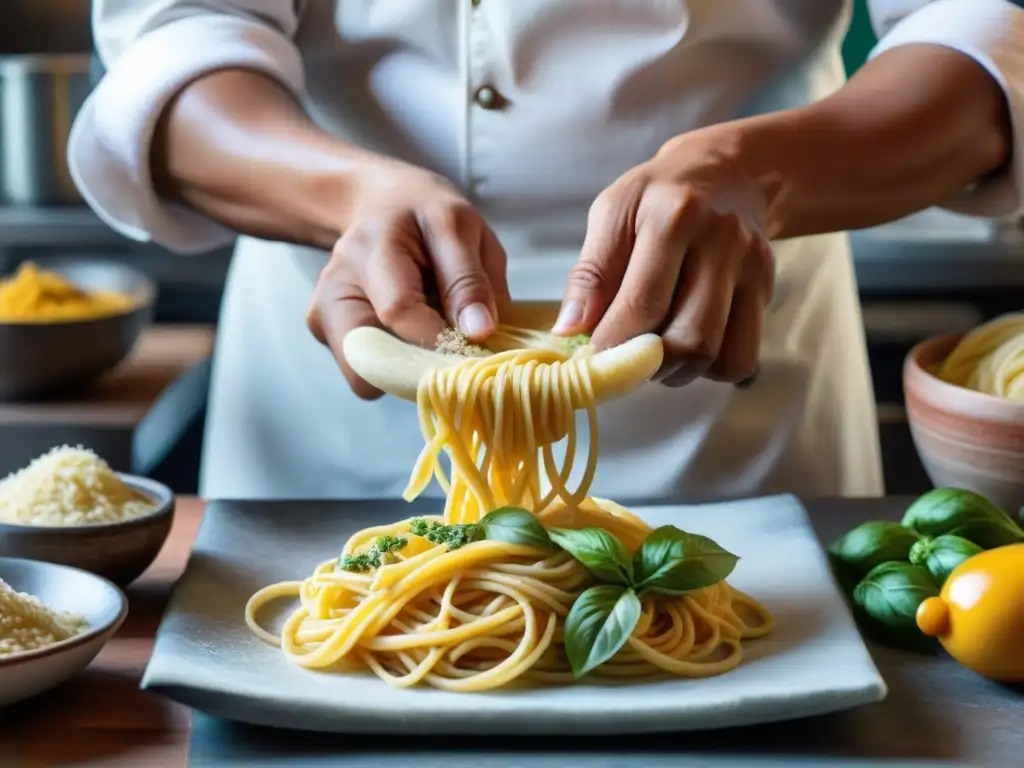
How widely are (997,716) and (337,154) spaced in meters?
1.02

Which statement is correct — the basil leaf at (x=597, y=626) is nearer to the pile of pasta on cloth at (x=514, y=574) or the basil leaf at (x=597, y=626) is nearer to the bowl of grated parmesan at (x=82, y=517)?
the pile of pasta on cloth at (x=514, y=574)

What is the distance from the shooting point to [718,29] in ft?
6.47

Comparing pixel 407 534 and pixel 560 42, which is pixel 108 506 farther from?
pixel 560 42

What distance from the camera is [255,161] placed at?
1844 mm

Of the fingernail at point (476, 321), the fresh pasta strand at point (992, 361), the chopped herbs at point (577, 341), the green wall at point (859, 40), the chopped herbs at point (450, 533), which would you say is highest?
the fingernail at point (476, 321)

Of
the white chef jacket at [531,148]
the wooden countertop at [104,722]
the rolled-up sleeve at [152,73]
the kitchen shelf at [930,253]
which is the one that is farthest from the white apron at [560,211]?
the kitchen shelf at [930,253]

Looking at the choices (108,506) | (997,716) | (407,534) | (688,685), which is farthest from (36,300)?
(997,716)

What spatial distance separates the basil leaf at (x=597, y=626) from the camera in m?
1.36

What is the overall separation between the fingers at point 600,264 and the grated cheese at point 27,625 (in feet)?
1.97

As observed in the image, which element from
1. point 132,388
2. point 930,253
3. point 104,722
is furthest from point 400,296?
point 930,253

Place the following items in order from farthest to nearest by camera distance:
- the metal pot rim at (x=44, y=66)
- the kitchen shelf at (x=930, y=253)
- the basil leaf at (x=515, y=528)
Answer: the metal pot rim at (x=44, y=66) < the kitchen shelf at (x=930, y=253) < the basil leaf at (x=515, y=528)

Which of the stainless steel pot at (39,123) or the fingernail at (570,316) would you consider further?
the stainless steel pot at (39,123)

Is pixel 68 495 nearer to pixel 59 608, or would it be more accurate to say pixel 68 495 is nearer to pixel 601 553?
pixel 59 608

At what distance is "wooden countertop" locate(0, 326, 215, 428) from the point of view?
2.80 m
